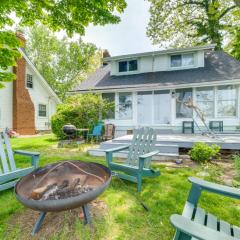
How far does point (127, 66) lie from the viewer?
46.4ft

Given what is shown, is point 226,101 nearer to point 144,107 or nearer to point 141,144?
point 144,107

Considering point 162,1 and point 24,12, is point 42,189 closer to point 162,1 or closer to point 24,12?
point 24,12

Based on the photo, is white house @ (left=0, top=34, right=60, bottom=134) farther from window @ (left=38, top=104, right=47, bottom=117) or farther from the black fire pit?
the black fire pit

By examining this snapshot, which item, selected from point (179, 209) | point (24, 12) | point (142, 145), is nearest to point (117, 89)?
point (24, 12)

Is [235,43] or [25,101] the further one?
[235,43]

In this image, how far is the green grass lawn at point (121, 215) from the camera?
2.49 meters

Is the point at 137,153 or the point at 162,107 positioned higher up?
the point at 162,107

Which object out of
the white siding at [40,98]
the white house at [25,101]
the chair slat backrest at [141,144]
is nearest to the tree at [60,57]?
the white siding at [40,98]

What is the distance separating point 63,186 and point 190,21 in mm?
20908

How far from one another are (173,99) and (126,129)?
136 inches

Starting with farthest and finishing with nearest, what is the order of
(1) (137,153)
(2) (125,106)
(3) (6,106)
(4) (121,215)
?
(3) (6,106) < (2) (125,106) < (1) (137,153) < (4) (121,215)

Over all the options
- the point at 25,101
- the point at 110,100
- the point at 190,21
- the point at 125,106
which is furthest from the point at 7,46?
the point at 190,21

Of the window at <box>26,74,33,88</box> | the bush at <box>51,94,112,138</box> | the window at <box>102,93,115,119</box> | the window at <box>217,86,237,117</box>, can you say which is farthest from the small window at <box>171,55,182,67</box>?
the window at <box>26,74,33,88</box>

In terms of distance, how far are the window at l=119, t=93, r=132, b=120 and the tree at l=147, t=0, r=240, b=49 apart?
974 cm
